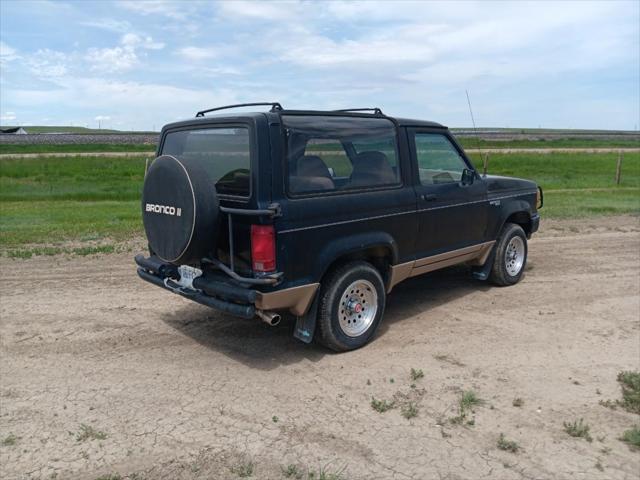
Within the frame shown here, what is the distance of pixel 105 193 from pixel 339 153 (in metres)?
14.2

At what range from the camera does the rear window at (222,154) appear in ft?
14.2

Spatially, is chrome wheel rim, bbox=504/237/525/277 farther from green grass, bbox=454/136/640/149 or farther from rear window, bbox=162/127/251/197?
green grass, bbox=454/136/640/149

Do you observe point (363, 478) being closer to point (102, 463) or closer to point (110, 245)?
point (102, 463)

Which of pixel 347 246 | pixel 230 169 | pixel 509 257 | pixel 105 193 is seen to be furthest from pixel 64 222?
pixel 509 257

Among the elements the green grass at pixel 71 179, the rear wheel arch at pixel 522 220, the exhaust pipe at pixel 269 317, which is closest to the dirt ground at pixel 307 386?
the exhaust pipe at pixel 269 317

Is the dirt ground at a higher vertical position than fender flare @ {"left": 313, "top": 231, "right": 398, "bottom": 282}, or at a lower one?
lower

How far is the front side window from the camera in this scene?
5535mm

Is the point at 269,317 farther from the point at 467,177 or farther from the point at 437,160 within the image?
the point at 467,177

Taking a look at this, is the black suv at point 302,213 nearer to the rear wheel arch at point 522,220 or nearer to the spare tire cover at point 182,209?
the spare tire cover at point 182,209

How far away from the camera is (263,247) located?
13.6ft

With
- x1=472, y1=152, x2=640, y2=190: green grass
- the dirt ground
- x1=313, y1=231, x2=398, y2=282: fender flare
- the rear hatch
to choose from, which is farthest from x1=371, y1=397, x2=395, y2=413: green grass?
x1=472, y1=152, x2=640, y2=190: green grass

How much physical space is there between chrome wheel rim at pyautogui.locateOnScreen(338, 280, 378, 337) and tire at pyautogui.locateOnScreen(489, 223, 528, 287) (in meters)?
2.27

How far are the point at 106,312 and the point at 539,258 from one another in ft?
19.7

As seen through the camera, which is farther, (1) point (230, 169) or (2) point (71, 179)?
(2) point (71, 179)
